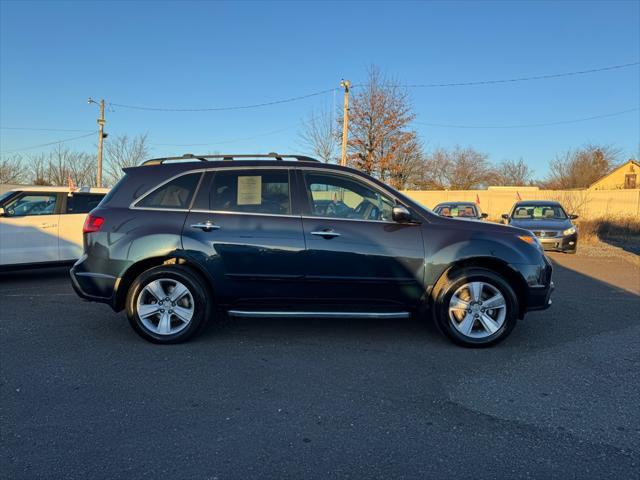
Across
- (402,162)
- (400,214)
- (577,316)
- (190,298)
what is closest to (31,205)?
(190,298)

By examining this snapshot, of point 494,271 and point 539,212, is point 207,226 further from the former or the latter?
point 539,212

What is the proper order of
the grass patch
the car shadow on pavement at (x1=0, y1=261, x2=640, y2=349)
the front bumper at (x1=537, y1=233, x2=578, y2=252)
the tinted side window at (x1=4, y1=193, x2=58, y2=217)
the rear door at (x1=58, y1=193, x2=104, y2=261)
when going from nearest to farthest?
1. the car shadow on pavement at (x1=0, y1=261, x2=640, y2=349)
2. the tinted side window at (x1=4, y1=193, x2=58, y2=217)
3. the rear door at (x1=58, y1=193, x2=104, y2=261)
4. the front bumper at (x1=537, y1=233, x2=578, y2=252)
5. the grass patch

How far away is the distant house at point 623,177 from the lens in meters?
48.2

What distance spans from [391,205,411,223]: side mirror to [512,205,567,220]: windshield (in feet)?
34.7

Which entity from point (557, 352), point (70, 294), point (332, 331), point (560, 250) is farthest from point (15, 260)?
point (560, 250)

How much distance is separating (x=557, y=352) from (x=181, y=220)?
4.02m

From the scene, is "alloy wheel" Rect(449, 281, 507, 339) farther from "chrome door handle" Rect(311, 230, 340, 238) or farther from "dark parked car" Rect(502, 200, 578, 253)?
"dark parked car" Rect(502, 200, 578, 253)

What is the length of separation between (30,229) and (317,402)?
22.7 feet

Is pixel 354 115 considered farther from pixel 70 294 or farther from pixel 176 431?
pixel 176 431

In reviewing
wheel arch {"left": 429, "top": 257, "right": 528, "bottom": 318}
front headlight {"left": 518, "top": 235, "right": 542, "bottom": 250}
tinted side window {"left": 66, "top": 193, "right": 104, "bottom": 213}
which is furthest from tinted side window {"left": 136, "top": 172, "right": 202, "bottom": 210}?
tinted side window {"left": 66, "top": 193, "right": 104, "bottom": 213}

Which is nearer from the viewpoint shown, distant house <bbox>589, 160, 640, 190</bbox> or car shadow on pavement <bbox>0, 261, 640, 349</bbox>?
car shadow on pavement <bbox>0, 261, 640, 349</bbox>

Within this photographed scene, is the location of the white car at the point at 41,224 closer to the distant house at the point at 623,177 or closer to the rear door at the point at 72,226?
the rear door at the point at 72,226

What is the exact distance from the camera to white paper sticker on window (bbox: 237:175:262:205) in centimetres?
461

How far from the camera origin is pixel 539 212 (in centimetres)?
1391
